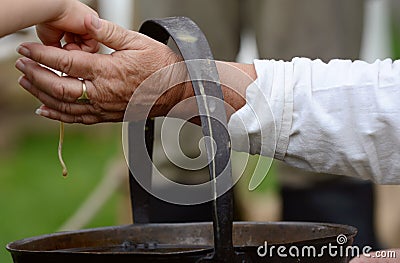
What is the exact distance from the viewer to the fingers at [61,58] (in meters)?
1.35

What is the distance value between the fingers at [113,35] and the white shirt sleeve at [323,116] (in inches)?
7.4

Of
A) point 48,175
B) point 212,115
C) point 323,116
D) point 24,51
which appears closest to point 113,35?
point 24,51

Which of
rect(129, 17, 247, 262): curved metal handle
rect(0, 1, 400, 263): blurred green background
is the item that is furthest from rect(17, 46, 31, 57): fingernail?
rect(0, 1, 400, 263): blurred green background

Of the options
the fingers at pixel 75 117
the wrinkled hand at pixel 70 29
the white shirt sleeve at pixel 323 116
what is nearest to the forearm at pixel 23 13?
the wrinkled hand at pixel 70 29

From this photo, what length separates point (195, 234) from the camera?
1606 mm

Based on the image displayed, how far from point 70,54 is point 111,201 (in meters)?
2.79

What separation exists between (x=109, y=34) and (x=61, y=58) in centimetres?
8

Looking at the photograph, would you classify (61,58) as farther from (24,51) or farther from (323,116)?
(323,116)

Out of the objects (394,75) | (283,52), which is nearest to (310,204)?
(283,52)

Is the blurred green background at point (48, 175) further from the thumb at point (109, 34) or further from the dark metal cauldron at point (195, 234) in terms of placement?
the thumb at point (109, 34)

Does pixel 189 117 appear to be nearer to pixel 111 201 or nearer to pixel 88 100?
pixel 88 100

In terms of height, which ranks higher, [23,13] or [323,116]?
[23,13]

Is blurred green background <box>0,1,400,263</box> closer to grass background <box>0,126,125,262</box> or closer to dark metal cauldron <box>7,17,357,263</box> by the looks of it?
grass background <box>0,126,125,262</box>

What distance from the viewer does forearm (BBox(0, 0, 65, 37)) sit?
124 centimetres
